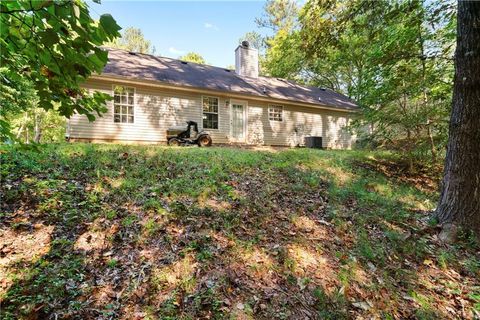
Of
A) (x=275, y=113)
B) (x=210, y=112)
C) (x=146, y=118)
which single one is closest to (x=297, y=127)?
(x=275, y=113)

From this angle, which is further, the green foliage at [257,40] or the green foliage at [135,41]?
the green foliage at [135,41]

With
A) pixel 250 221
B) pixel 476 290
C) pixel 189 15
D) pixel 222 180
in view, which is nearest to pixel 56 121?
pixel 189 15

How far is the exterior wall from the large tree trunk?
7389mm

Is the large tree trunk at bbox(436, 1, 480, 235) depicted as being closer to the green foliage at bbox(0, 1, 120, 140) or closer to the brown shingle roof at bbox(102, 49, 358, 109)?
the green foliage at bbox(0, 1, 120, 140)

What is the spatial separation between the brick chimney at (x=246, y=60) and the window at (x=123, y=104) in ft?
23.6

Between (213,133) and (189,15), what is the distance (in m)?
5.78

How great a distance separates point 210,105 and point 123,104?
378cm

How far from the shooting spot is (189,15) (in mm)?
12812

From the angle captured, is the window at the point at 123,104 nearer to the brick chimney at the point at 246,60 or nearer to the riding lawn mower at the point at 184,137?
the riding lawn mower at the point at 184,137

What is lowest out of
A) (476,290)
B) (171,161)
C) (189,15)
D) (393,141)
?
(476,290)

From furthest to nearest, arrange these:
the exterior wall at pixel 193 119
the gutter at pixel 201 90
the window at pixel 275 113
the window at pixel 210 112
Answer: the window at pixel 275 113 < the window at pixel 210 112 < the exterior wall at pixel 193 119 < the gutter at pixel 201 90

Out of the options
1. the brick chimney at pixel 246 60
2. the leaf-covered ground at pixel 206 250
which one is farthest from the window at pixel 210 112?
the leaf-covered ground at pixel 206 250

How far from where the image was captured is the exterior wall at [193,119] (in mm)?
10297

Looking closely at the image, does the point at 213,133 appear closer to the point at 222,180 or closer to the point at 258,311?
the point at 222,180
